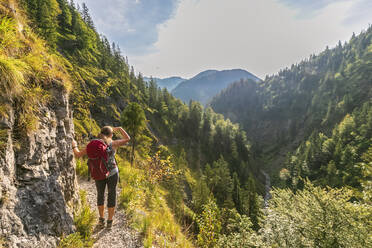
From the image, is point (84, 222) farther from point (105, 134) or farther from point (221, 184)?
point (221, 184)

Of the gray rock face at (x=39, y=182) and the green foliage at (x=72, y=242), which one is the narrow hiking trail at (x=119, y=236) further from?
the gray rock face at (x=39, y=182)

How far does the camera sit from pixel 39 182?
3.55m

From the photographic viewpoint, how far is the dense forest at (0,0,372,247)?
13.9 feet

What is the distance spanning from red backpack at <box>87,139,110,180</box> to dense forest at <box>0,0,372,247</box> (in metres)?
1.22

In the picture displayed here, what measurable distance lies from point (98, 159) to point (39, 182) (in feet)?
4.07

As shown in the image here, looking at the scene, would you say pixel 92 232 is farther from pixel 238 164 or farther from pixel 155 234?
pixel 238 164

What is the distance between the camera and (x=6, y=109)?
3074 millimetres

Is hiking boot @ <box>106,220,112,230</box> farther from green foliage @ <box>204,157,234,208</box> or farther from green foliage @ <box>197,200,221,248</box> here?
green foliage @ <box>204,157,234,208</box>

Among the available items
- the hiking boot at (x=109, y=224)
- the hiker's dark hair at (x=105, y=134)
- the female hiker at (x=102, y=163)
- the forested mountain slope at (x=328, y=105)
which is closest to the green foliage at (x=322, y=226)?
the hiking boot at (x=109, y=224)

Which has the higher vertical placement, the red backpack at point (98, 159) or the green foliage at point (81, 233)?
the red backpack at point (98, 159)

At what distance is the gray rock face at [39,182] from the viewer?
2.90m

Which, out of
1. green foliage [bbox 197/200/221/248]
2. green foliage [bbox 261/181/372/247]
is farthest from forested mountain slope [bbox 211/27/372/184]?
green foliage [bbox 197/200/221/248]

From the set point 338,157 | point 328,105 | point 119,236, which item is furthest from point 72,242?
point 328,105

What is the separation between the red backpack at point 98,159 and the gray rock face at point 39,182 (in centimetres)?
79
